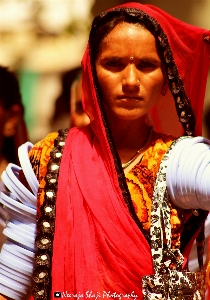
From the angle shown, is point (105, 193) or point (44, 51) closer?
point (105, 193)

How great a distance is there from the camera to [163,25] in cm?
148

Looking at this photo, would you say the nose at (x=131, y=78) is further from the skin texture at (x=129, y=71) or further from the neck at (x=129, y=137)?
the neck at (x=129, y=137)

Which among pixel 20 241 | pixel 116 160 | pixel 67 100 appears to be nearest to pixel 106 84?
pixel 116 160

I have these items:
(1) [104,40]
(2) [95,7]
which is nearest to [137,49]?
(1) [104,40]

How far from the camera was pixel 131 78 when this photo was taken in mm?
1414

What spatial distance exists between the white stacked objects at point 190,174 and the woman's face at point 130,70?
0.14 metres

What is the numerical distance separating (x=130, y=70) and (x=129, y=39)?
72mm

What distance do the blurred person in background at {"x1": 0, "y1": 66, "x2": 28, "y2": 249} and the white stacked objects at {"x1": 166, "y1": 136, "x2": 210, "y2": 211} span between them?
1359 mm

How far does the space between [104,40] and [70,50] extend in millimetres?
1563

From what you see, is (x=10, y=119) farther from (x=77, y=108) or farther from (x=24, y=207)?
(x=24, y=207)

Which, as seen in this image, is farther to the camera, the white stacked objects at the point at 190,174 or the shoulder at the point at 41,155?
the shoulder at the point at 41,155

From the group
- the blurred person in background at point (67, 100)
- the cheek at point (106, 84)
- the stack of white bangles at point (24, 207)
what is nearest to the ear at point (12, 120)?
the blurred person in background at point (67, 100)

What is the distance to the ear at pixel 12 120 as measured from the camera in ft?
8.93

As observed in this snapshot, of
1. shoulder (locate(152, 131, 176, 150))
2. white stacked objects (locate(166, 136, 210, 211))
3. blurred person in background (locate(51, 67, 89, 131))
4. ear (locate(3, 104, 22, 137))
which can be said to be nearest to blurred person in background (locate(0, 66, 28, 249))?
ear (locate(3, 104, 22, 137))
